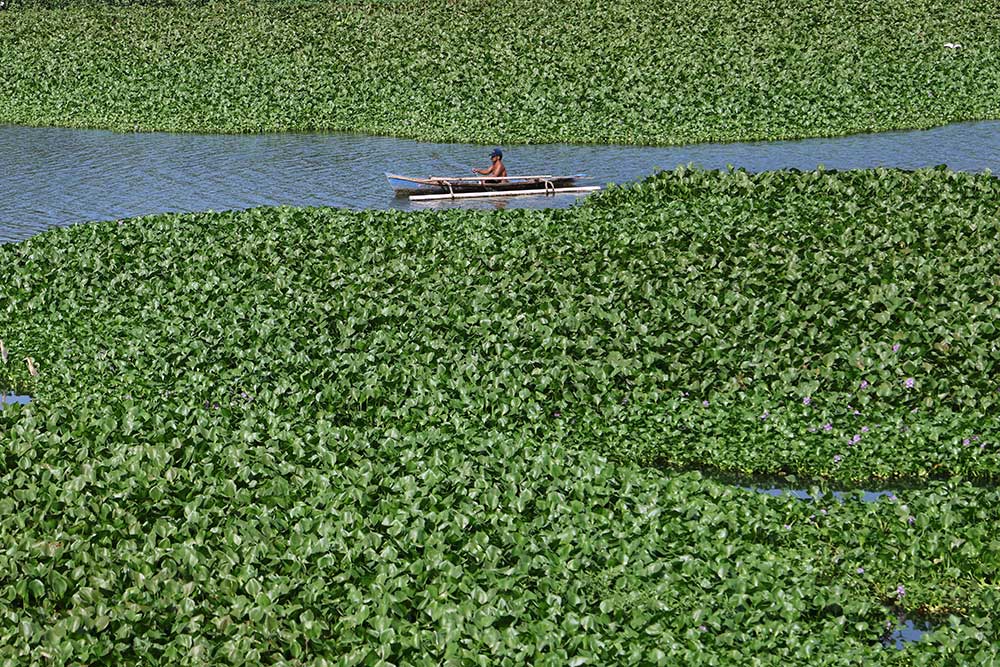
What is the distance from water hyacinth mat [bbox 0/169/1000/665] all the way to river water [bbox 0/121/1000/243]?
25.2 feet

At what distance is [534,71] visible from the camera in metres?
45.6

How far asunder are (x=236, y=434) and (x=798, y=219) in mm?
11985

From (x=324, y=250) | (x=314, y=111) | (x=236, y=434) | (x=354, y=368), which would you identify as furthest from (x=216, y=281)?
(x=314, y=111)

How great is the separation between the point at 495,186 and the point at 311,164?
7771 mm

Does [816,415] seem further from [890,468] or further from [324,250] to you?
[324,250]

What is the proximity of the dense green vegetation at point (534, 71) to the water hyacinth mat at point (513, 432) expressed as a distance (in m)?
15.3

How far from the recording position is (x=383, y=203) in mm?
34000

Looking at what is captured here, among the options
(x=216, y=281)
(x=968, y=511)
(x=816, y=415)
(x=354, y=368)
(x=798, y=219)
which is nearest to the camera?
(x=968, y=511)

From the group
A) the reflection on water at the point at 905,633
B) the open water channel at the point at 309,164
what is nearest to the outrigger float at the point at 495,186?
the open water channel at the point at 309,164

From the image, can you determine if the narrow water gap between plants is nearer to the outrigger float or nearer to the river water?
the river water

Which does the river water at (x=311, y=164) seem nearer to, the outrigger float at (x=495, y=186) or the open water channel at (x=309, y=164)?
the open water channel at (x=309, y=164)

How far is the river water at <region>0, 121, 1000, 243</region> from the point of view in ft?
113

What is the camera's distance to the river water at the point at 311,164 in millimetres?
34312

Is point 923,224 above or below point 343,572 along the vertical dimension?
above
